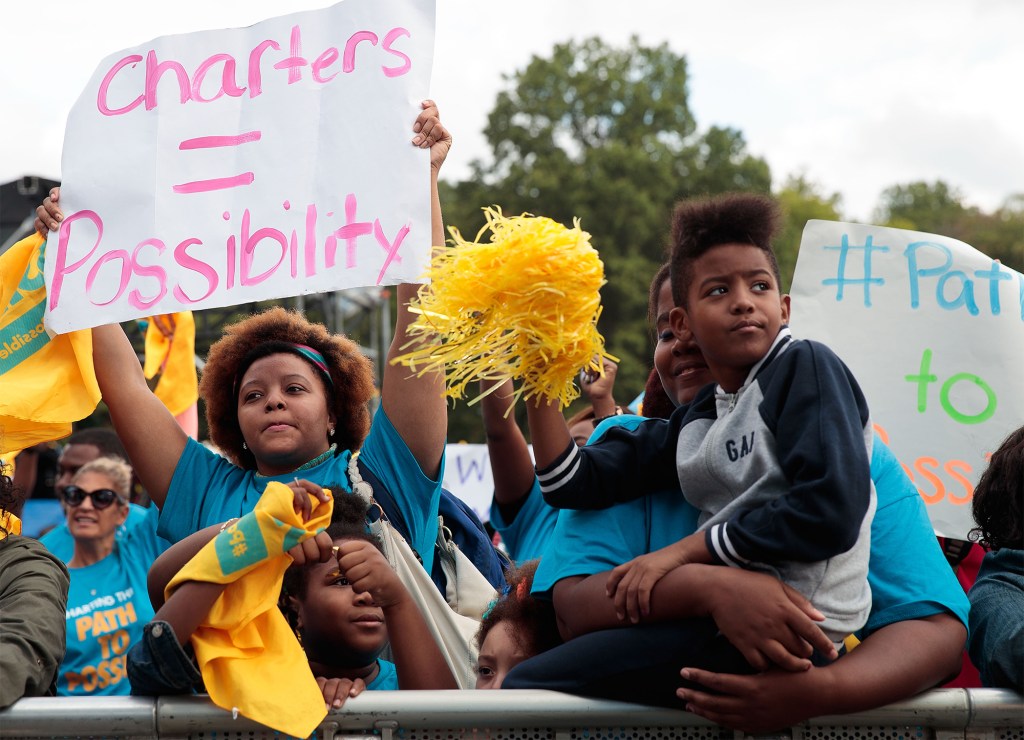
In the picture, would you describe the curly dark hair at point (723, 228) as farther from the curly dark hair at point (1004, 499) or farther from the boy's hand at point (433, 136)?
the boy's hand at point (433, 136)

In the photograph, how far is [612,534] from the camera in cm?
237

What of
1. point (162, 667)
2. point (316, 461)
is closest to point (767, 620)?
point (162, 667)

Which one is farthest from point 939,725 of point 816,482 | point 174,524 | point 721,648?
point 174,524

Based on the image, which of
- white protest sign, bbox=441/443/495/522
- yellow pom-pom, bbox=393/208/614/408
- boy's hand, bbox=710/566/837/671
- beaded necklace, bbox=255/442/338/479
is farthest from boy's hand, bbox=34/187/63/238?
white protest sign, bbox=441/443/495/522

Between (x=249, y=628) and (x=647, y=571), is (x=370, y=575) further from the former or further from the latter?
(x=647, y=571)

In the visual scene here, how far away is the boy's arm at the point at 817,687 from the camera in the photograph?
2016 mm

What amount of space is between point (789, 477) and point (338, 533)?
126cm

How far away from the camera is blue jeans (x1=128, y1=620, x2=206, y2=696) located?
211 centimetres

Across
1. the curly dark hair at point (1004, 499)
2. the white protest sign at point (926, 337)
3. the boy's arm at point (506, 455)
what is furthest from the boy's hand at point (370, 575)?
the white protest sign at point (926, 337)

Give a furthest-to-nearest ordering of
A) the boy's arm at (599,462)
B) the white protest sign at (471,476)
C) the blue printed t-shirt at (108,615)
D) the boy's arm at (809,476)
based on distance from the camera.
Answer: the white protest sign at (471,476) < the blue printed t-shirt at (108,615) < the boy's arm at (599,462) < the boy's arm at (809,476)

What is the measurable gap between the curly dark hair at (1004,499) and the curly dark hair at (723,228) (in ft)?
2.82

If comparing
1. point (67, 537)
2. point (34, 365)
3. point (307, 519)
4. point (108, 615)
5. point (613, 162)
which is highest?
point (613, 162)

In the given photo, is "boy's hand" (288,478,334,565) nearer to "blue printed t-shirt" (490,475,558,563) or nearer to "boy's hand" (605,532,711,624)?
"boy's hand" (605,532,711,624)

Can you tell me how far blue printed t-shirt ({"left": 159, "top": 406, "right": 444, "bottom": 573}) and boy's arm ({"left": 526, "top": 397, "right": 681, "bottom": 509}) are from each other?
80 cm
